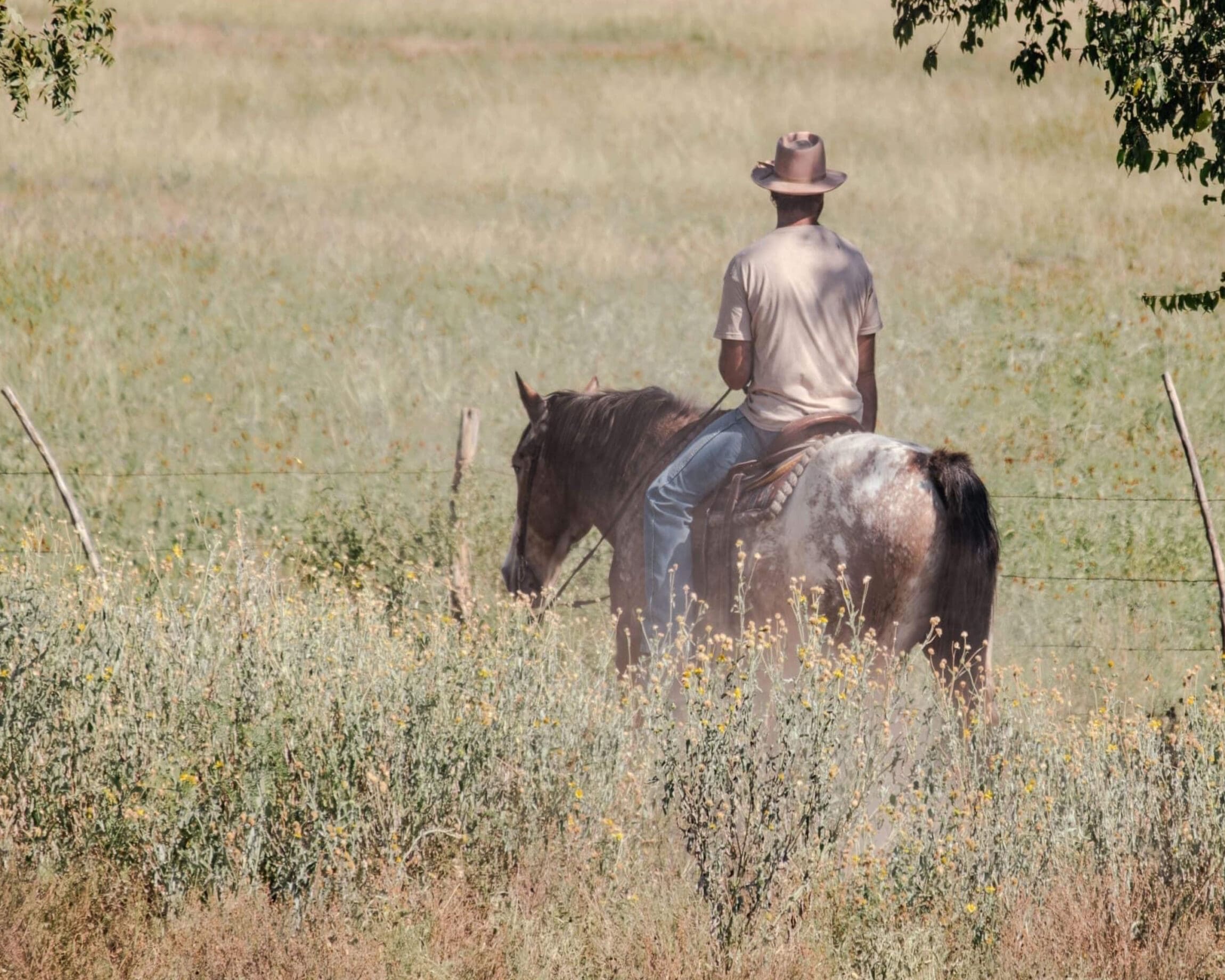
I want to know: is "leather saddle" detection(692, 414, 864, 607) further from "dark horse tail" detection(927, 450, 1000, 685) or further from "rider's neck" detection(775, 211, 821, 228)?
"rider's neck" detection(775, 211, 821, 228)

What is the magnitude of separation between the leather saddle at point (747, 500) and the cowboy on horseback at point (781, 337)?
5 centimetres

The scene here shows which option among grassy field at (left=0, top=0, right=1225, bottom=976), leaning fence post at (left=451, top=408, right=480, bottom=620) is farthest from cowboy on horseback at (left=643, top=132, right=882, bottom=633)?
leaning fence post at (left=451, top=408, right=480, bottom=620)

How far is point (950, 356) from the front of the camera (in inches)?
715

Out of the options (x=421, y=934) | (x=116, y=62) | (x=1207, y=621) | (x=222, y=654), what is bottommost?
(x=1207, y=621)

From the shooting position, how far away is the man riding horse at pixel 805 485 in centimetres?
649

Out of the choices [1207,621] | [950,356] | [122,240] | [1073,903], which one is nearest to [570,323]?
[950,356]

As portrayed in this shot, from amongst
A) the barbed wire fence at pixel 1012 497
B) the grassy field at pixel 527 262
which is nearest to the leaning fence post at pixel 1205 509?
the barbed wire fence at pixel 1012 497

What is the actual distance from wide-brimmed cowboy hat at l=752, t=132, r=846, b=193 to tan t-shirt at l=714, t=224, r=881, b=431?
20 cm

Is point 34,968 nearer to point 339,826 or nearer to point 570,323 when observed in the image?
point 339,826

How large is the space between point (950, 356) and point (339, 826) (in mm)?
14461

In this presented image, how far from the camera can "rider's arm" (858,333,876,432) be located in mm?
7285

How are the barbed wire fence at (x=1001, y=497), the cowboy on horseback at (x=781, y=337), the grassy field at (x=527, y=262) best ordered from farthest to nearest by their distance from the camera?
1. the grassy field at (x=527, y=262)
2. the barbed wire fence at (x=1001, y=497)
3. the cowboy on horseback at (x=781, y=337)

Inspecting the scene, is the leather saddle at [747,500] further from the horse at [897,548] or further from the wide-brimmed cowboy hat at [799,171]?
the wide-brimmed cowboy hat at [799,171]

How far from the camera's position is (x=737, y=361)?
7.01 meters
